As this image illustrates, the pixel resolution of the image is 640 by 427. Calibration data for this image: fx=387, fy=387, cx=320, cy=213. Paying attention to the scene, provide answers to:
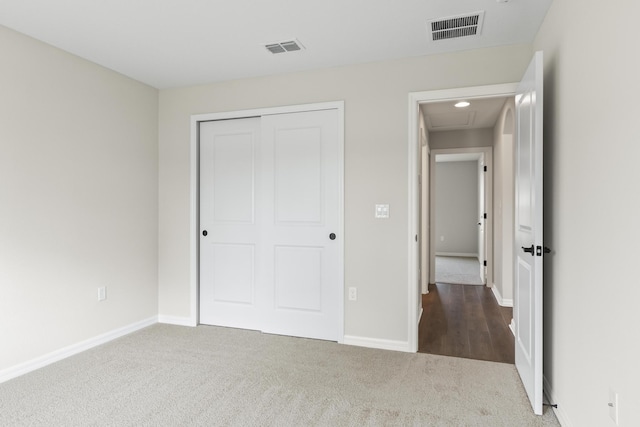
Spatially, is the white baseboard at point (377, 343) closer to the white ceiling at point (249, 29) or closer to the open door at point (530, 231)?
the open door at point (530, 231)

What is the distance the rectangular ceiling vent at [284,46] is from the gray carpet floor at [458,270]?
460 cm

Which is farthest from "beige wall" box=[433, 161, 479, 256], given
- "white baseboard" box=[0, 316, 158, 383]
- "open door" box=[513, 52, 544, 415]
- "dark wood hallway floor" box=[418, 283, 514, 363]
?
"white baseboard" box=[0, 316, 158, 383]

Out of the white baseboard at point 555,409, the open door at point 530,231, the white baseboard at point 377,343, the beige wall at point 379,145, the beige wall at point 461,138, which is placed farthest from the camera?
the beige wall at point 461,138

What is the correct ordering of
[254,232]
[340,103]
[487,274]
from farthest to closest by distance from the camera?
[487,274] → [254,232] → [340,103]

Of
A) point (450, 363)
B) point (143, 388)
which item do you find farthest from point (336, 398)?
point (143, 388)

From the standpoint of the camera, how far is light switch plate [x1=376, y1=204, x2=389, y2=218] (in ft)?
10.5

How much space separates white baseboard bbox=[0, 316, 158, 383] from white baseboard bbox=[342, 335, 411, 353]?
199 cm

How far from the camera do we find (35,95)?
2.79 m

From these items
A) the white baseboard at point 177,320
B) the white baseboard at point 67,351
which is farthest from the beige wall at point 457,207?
the white baseboard at point 67,351

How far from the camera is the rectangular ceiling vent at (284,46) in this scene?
287cm

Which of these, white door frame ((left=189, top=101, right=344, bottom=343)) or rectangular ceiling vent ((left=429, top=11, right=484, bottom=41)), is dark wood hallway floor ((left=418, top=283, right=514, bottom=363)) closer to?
white door frame ((left=189, top=101, right=344, bottom=343))

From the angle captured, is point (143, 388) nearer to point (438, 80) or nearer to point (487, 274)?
point (438, 80)

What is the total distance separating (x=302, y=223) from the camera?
136 inches

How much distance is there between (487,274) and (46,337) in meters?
5.49
